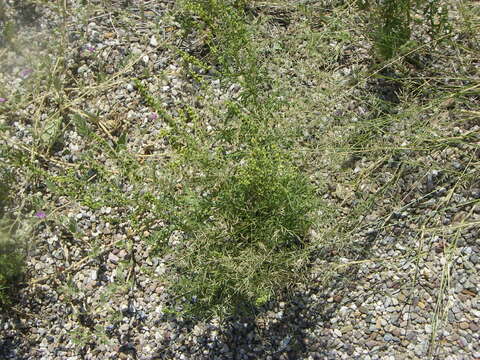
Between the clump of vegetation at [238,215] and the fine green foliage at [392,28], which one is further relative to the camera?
the fine green foliage at [392,28]

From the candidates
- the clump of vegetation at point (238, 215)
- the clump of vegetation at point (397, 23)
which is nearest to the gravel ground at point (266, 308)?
the clump of vegetation at point (238, 215)

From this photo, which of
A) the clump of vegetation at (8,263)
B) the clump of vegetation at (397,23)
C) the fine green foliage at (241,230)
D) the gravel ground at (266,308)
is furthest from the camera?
the clump of vegetation at (397,23)

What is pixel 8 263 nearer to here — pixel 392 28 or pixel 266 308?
pixel 266 308

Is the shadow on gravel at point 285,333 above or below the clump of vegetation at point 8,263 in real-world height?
below

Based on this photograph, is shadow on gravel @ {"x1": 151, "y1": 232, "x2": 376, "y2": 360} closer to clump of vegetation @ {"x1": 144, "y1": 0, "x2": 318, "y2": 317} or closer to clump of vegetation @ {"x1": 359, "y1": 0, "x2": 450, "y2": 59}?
clump of vegetation @ {"x1": 144, "y1": 0, "x2": 318, "y2": 317}

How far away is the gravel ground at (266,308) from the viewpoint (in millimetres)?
2592

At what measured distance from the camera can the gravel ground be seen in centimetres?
259

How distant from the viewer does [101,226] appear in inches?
122

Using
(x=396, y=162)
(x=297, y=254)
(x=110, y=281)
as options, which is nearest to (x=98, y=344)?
(x=110, y=281)

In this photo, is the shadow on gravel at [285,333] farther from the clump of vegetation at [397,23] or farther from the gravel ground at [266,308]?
the clump of vegetation at [397,23]

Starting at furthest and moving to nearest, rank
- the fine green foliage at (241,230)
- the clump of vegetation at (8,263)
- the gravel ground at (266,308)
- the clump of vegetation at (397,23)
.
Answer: the clump of vegetation at (397,23)
the clump of vegetation at (8,263)
the gravel ground at (266,308)
the fine green foliage at (241,230)

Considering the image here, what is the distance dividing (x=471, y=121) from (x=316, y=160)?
30.5 inches

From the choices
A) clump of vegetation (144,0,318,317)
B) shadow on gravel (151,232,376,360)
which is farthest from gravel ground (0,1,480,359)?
clump of vegetation (144,0,318,317)

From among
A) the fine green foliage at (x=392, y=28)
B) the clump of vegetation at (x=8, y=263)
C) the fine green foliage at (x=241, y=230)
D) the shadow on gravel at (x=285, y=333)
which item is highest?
the fine green foliage at (x=392, y=28)
